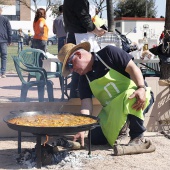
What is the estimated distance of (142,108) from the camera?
496 centimetres

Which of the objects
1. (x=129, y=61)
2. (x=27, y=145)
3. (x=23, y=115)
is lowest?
(x=27, y=145)

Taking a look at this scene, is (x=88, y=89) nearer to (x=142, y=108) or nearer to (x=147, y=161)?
(x=142, y=108)

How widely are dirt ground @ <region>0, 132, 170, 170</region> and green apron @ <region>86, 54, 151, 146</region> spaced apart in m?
0.28

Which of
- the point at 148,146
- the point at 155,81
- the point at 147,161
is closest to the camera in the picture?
the point at 147,161

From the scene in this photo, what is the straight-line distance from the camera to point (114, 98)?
5133 millimetres

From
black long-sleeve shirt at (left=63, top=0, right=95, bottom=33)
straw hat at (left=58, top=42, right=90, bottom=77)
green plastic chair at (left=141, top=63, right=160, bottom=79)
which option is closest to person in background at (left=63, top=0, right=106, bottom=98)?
black long-sleeve shirt at (left=63, top=0, right=95, bottom=33)

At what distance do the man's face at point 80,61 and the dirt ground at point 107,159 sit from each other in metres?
0.95

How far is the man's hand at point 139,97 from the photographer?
4855 millimetres

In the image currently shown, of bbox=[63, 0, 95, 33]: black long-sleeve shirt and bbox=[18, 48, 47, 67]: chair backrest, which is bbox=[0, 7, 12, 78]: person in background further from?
bbox=[63, 0, 95, 33]: black long-sleeve shirt

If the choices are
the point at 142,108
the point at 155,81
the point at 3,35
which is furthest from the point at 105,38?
the point at 3,35

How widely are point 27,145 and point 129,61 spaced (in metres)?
1.61

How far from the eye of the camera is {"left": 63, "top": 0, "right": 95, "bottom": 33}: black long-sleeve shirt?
6105mm

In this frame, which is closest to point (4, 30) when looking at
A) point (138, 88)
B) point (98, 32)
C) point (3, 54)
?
point (3, 54)

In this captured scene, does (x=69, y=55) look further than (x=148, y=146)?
No
